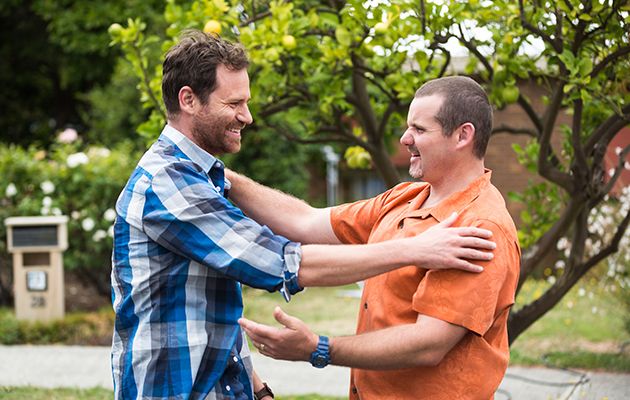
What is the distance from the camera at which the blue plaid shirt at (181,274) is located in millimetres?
2559

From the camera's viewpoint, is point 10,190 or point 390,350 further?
point 10,190

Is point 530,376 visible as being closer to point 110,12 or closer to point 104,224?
point 104,224

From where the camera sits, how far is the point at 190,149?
9.20ft

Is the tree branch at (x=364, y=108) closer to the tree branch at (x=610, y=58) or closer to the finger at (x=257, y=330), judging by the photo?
the tree branch at (x=610, y=58)

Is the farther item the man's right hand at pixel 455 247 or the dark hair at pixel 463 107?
the dark hair at pixel 463 107

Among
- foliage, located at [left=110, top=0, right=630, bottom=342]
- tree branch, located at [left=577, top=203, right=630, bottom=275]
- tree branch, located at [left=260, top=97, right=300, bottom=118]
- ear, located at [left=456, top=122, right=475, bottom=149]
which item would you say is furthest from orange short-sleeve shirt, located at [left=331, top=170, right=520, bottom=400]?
tree branch, located at [left=577, top=203, right=630, bottom=275]

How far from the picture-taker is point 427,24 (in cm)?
462

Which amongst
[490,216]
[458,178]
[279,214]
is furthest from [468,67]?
[490,216]

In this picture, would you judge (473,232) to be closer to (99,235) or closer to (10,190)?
(99,235)

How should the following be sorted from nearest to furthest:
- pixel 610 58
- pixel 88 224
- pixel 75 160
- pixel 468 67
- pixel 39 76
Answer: pixel 610 58 → pixel 468 67 → pixel 88 224 → pixel 75 160 → pixel 39 76

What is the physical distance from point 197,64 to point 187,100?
12 cm

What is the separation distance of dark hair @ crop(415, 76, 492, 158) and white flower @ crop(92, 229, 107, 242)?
7.54 meters

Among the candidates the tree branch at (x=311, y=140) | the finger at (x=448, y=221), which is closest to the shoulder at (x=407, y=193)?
the finger at (x=448, y=221)

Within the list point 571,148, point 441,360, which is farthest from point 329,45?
point 441,360
